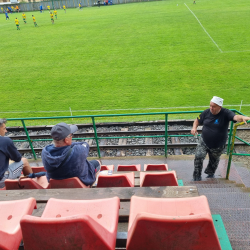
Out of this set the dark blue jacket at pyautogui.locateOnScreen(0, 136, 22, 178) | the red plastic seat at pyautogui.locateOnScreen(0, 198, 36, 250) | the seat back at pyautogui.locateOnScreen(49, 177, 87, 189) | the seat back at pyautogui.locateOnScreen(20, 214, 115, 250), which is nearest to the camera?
the seat back at pyautogui.locateOnScreen(20, 214, 115, 250)

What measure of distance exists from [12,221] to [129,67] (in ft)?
49.1

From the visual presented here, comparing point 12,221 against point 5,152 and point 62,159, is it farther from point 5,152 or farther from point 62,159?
point 5,152

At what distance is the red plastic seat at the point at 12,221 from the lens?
1608 mm

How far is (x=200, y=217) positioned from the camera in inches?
56.6

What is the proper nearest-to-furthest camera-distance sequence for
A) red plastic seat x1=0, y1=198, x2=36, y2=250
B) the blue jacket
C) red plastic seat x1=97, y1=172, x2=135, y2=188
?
Answer: red plastic seat x1=0, y1=198, x2=36, y2=250, the blue jacket, red plastic seat x1=97, y1=172, x2=135, y2=188

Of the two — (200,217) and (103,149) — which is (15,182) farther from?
(103,149)

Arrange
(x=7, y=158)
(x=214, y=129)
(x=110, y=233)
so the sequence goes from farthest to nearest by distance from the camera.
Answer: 1. (x=214, y=129)
2. (x=7, y=158)
3. (x=110, y=233)

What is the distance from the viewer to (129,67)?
15914 mm

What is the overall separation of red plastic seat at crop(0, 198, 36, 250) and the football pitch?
27.9 ft

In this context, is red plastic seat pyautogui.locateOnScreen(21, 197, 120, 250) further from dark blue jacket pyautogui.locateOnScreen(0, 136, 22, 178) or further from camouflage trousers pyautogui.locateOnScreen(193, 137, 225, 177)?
camouflage trousers pyautogui.locateOnScreen(193, 137, 225, 177)

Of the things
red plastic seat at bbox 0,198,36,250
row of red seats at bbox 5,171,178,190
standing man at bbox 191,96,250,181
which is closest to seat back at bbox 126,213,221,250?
red plastic seat at bbox 0,198,36,250

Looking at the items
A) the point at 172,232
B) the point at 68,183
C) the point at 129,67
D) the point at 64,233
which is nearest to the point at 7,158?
the point at 68,183

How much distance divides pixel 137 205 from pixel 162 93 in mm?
10485

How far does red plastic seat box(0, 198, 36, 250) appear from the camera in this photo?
161 centimetres
